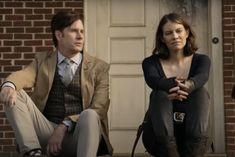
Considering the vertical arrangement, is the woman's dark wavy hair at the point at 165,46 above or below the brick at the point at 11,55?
above

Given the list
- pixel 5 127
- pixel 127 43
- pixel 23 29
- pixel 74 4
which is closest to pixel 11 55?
pixel 23 29

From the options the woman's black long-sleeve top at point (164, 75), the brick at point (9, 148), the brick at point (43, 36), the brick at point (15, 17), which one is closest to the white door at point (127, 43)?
the brick at point (43, 36)

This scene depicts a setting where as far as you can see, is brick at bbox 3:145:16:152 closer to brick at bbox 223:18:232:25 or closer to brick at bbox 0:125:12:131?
brick at bbox 0:125:12:131

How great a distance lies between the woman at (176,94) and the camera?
12.1 feet

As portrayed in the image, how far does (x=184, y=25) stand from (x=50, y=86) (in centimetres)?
116

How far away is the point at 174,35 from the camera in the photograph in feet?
13.4

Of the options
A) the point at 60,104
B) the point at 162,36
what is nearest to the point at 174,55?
the point at 162,36

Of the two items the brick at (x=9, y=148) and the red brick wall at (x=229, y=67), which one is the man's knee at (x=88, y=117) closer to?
the brick at (x=9, y=148)

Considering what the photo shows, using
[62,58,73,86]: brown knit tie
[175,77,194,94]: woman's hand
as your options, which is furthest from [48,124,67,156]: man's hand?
[175,77,194,94]: woman's hand

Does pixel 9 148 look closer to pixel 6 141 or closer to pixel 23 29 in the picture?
pixel 6 141

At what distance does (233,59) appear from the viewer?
6.04m

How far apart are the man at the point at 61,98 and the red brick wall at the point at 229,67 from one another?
2224mm

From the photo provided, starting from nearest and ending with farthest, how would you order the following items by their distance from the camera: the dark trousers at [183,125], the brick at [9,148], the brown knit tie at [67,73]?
the dark trousers at [183,125] → the brown knit tie at [67,73] → the brick at [9,148]

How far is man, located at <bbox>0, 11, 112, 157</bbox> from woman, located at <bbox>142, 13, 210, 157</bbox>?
401 mm
